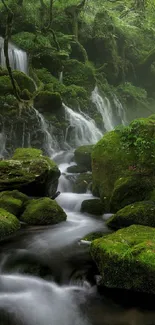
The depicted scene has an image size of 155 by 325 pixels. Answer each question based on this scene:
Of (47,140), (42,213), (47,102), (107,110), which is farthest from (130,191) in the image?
(107,110)

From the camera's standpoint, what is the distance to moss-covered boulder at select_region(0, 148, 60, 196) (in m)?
9.54

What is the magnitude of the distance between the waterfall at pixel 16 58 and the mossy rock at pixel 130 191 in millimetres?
11954

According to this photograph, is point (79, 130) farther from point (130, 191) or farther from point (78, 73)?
point (130, 191)

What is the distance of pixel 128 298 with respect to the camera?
475 cm

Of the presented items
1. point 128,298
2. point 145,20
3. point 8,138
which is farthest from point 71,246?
point 145,20

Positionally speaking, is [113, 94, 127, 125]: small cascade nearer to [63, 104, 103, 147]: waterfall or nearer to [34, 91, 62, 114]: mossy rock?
[63, 104, 103, 147]: waterfall

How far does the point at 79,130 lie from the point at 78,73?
18.4 ft

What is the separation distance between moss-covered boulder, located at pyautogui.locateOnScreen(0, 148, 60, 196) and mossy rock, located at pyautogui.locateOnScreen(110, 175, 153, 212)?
2358mm

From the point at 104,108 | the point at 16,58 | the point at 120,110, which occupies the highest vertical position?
the point at 16,58

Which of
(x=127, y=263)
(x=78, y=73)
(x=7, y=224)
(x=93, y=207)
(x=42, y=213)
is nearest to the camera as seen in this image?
(x=127, y=263)

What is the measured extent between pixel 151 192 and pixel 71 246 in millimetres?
2886

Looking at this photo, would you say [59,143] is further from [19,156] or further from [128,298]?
[128,298]

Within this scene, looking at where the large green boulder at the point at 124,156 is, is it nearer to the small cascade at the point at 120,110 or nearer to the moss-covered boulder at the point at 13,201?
the moss-covered boulder at the point at 13,201

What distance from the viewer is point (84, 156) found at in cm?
1367
